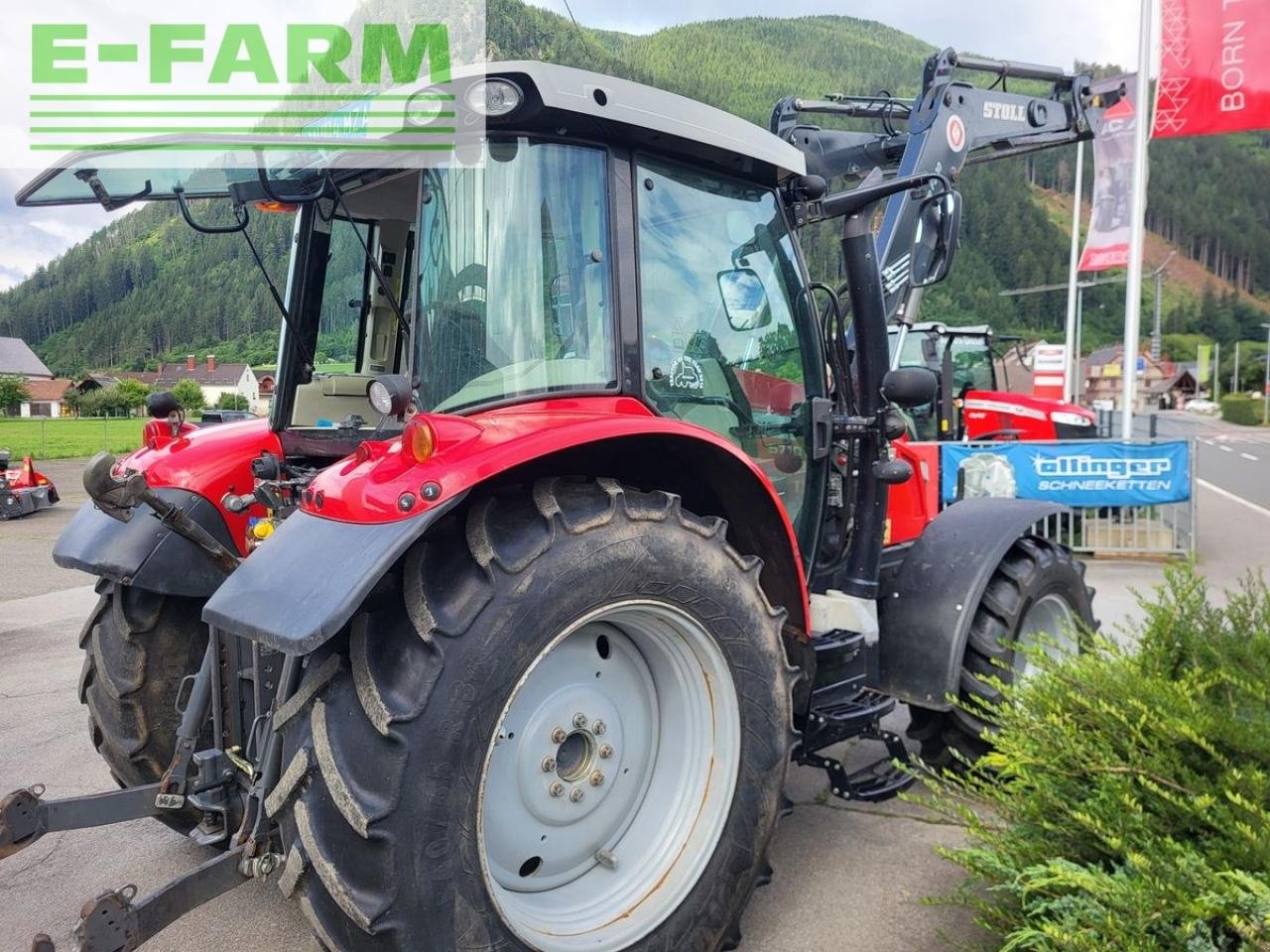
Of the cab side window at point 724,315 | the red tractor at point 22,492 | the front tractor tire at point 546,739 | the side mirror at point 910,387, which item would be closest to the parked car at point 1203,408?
the red tractor at point 22,492

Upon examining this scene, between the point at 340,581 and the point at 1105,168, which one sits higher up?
the point at 1105,168

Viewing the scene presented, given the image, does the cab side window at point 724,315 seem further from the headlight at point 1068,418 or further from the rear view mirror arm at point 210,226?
the headlight at point 1068,418

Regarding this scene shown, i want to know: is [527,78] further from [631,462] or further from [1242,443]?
[1242,443]

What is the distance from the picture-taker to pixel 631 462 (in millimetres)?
2736

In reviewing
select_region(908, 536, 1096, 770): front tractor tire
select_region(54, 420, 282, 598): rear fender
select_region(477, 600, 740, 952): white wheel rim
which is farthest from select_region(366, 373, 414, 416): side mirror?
select_region(908, 536, 1096, 770): front tractor tire

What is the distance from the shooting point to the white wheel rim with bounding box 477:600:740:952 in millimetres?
2336

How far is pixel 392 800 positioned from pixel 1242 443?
40299 mm

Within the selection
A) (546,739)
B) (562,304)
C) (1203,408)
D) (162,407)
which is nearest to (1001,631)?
(546,739)

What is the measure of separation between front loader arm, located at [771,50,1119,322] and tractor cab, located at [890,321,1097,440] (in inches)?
159

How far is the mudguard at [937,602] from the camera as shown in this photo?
3.46m

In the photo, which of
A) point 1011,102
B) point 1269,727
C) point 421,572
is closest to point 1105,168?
point 1011,102

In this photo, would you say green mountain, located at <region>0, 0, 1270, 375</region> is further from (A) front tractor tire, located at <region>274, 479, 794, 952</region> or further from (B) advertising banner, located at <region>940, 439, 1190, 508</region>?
(B) advertising banner, located at <region>940, 439, 1190, 508</region>

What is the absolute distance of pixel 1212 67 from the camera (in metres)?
9.84

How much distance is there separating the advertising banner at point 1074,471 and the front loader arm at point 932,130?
3.17 metres
